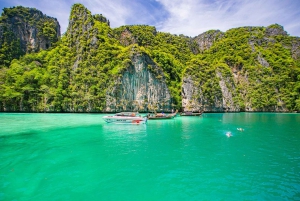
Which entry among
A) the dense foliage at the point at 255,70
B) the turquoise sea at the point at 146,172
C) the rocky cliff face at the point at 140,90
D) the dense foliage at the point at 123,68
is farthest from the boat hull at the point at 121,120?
the dense foliage at the point at 255,70

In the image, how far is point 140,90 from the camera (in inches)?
2382

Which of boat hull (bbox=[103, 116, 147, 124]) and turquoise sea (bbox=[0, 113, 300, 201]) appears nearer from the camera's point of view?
turquoise sea (bbox=[0, 113, 300, 201])

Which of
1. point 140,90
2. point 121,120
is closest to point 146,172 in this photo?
point 121,120

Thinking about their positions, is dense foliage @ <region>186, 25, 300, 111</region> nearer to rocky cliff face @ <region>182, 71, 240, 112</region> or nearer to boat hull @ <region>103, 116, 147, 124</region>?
rocky cliff face @ <region>182, 71, 240, 112</region>

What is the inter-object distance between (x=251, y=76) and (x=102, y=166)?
84.2 metres

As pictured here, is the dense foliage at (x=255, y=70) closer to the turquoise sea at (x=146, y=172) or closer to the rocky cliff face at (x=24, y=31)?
the turquoise sea at (x=146, y=172)

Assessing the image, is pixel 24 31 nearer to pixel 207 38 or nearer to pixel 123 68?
pixel 123 68

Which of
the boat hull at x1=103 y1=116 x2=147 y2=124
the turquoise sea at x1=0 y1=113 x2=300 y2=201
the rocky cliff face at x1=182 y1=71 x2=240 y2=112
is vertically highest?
the rocky cliff face at x1=182 y1=71 x2=240 y2=112

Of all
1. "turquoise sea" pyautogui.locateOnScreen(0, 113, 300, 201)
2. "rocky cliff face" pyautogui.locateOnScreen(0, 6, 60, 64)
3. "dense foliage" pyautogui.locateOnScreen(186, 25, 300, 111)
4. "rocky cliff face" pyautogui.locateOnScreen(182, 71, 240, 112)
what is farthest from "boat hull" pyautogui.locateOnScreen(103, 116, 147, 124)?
"rocky cliff face" pyautogui.locateOnScreen(0, 6, 60, 64)

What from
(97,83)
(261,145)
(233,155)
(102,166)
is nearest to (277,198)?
(233,155)

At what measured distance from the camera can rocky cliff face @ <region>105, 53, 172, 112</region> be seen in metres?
57.3

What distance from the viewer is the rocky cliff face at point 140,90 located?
188ft

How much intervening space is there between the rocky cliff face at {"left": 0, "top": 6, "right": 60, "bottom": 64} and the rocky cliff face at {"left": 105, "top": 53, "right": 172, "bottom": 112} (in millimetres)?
42482

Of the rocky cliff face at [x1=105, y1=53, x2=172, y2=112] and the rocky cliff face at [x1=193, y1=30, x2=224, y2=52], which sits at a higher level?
the rocky cliff face at [x1=193, y1=30, x2=224, y2=52]
